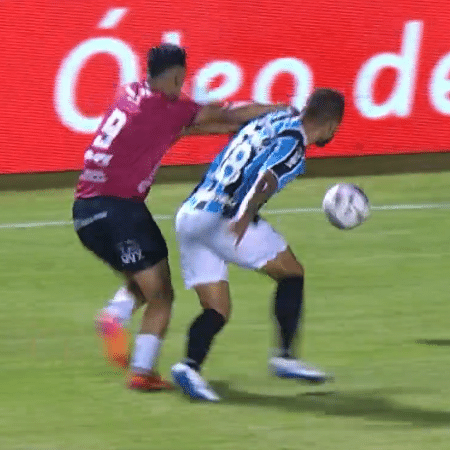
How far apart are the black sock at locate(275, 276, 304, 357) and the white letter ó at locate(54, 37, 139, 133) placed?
8.02m

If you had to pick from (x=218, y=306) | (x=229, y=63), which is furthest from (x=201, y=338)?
(x=229, y=63)

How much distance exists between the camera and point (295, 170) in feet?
27.3

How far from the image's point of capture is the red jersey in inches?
345

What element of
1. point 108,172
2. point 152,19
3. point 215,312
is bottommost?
point 215,312

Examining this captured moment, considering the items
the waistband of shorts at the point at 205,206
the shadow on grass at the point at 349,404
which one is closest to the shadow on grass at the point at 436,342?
the shadow on grass at the point at 349,404

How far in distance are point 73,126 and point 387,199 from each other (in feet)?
11.3

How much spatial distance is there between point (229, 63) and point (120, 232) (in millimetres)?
8284

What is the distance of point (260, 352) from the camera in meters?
9.78

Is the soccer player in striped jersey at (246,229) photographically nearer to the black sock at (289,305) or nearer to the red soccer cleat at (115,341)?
the black sock at (289,305)

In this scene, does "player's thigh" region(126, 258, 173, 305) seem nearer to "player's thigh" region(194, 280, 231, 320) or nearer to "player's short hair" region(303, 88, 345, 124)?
"player's thigh" region(194, 280, 231, 320)

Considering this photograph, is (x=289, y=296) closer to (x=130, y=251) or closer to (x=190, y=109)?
(x=130, y=251)

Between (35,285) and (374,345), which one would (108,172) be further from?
(35,285)

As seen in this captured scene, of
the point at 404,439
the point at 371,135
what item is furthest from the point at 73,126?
the point at 404,439

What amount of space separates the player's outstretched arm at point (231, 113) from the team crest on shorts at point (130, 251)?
0.78m
